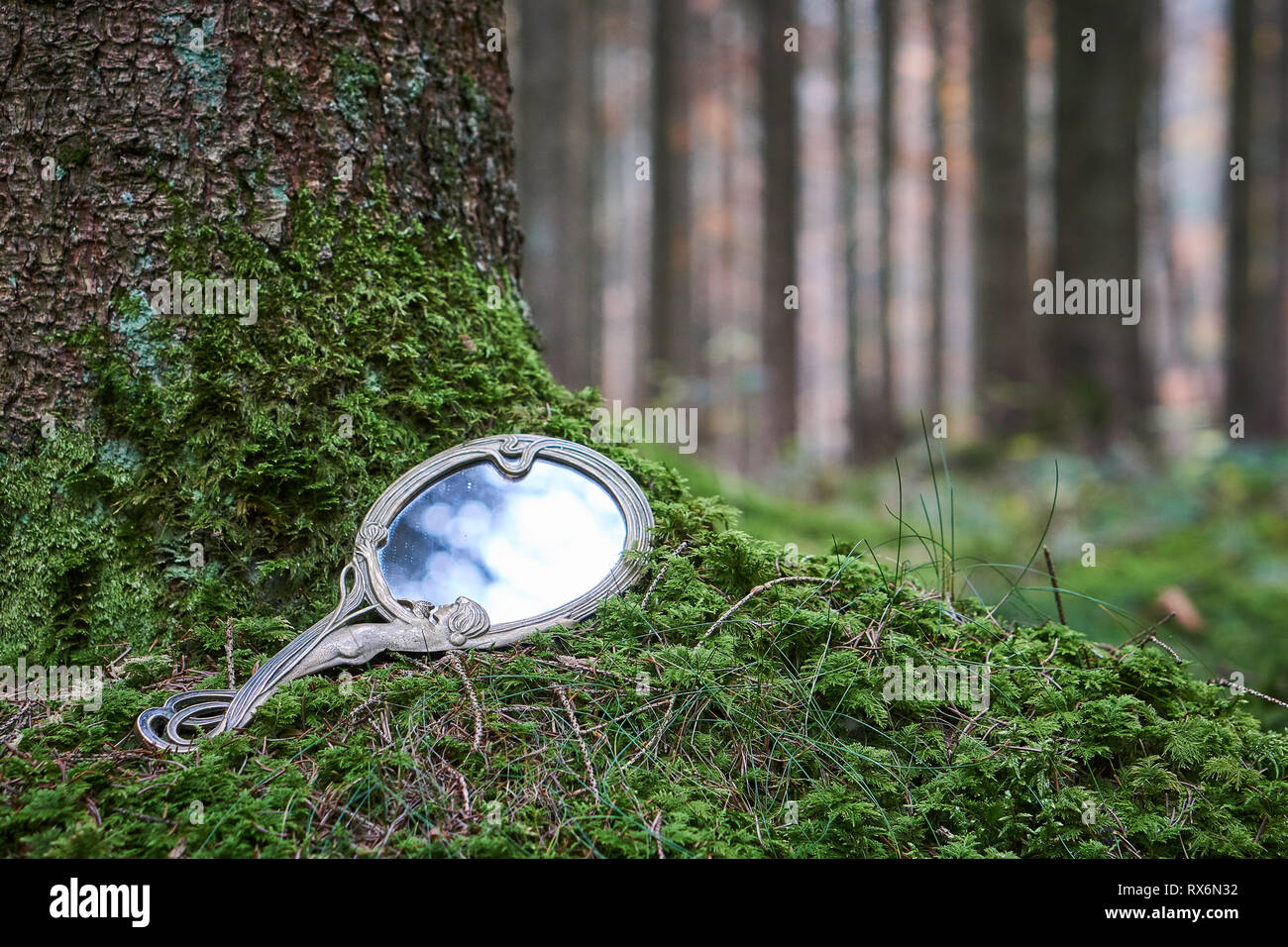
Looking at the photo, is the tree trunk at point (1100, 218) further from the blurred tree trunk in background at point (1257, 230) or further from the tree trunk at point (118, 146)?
the tree trunk at point (118, 146)

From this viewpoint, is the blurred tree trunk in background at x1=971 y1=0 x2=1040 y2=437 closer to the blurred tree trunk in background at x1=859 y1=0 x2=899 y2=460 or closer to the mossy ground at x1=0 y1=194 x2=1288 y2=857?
the blurred tree trunk in background at x1=859 y1=0 x2=899 y2=460

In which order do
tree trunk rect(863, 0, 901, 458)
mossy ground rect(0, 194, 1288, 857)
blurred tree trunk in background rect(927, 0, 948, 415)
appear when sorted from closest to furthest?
mossy ground rect(0, 194, 1288, 857)
tree trunk rect(863, 0, 901, 458)
blurred tree trunk in background rect(927, 0, 948, 415)

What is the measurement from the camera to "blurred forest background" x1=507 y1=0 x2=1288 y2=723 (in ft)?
20.0

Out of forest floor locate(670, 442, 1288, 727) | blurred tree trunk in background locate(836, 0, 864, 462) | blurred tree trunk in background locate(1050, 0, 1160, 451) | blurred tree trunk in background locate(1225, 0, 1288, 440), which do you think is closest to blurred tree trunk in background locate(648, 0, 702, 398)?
blurred tree trunk in background locate(836, 0, 864, 462)

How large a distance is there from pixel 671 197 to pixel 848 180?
23.1ft

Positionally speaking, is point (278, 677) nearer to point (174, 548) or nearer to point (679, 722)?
point (174, 548)

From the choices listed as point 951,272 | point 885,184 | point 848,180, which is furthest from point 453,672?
point 951,272

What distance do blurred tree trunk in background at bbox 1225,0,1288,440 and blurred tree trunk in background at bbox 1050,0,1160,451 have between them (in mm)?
3803

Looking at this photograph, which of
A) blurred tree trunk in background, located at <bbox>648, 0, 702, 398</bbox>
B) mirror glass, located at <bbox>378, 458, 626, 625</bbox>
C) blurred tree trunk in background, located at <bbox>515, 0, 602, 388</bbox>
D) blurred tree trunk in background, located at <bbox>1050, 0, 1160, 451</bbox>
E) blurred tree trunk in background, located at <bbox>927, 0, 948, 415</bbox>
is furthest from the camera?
blurred tree trunk in background, located at <bbox>927, 0, 948, 415</bbox>

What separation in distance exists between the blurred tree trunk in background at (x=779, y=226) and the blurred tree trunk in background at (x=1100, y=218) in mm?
3941

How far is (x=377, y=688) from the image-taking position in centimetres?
204

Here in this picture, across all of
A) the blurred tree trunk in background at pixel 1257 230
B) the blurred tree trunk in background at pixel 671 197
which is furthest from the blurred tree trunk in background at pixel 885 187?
the blurred tree trunk in background at pixel 1257 230

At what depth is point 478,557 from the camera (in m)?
2.32
